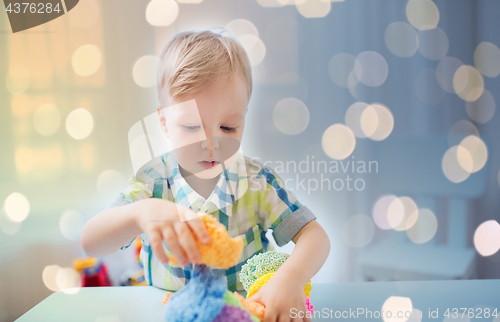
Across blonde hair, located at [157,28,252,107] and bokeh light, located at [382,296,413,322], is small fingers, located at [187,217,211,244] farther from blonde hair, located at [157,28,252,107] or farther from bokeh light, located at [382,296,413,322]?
bokeh light, located at [382,296,413,322]

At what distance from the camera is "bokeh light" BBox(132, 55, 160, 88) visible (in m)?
0.42

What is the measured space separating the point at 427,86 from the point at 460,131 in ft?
0.28

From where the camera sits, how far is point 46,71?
0.42 m

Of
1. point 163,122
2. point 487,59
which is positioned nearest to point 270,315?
point 163,122

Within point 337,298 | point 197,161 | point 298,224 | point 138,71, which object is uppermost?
point 138,71

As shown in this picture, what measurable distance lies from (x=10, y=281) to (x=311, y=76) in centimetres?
51

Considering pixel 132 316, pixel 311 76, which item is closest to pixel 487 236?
pixel 311 76

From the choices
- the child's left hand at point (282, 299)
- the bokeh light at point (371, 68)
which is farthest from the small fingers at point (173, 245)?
the bokeh light at point (371, 68)

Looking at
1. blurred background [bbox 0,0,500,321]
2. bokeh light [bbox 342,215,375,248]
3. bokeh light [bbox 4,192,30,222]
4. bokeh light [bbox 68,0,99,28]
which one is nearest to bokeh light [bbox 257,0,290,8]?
blurred background [bbox 0,0,500,321]

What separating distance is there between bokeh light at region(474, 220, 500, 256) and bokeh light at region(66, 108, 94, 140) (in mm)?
577

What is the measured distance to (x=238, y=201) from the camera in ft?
1.49

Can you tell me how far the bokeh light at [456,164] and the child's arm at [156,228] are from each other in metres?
0.40

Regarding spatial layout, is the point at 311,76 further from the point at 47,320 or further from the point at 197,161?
the point at 47,320

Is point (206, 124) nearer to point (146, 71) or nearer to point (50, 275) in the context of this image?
point (146, 71)
